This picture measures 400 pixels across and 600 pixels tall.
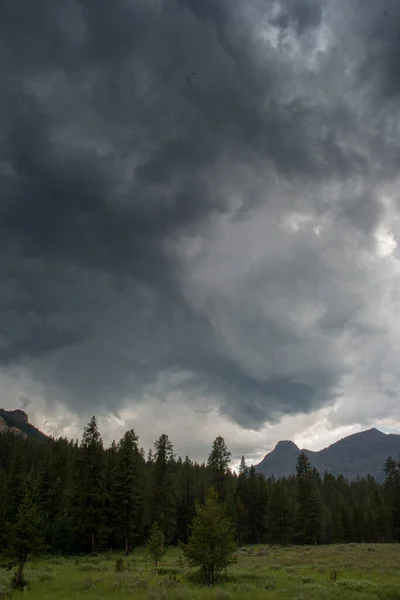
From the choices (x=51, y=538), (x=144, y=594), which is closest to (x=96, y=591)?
(x=144, y=594)

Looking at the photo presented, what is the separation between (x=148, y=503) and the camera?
70.6 m

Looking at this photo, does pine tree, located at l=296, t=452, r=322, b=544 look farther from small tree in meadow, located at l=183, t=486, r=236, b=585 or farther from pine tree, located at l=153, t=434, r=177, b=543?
small tree in meadow, located at l=183, t=486, r=236, b=585

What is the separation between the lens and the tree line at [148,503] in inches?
2170

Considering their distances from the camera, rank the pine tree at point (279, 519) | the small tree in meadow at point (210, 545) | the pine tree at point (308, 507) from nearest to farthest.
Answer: the small tree in meadow at point (210, 545) < the pine tree at point (279, 519) < the pine tree at point (308, 507)

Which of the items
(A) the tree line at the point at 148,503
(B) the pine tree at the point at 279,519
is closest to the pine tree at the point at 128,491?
(A) the tree line at the point at 148,503

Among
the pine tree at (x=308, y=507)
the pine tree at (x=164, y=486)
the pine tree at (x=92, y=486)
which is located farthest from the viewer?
the pine tree at (x=308, y=507)

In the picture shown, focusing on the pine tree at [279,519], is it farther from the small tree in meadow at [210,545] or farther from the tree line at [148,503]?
the small tree in meadow at [210,545]

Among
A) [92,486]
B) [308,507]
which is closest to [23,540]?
[92,486]

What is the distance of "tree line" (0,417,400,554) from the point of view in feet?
181

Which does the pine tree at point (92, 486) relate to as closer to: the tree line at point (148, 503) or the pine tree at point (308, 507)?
the tree line at point (148, 503)

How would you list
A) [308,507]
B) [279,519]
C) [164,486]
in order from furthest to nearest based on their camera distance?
1. [308,507]
2. [279,519]
3. [164,486]

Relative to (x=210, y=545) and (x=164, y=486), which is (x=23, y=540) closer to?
(x=210, y=545)

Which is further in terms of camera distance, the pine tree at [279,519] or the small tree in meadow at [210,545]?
the pine tree at [279,519]

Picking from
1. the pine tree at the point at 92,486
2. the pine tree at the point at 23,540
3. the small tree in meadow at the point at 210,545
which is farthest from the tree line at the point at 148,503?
the pine tree at the point at 23,540
